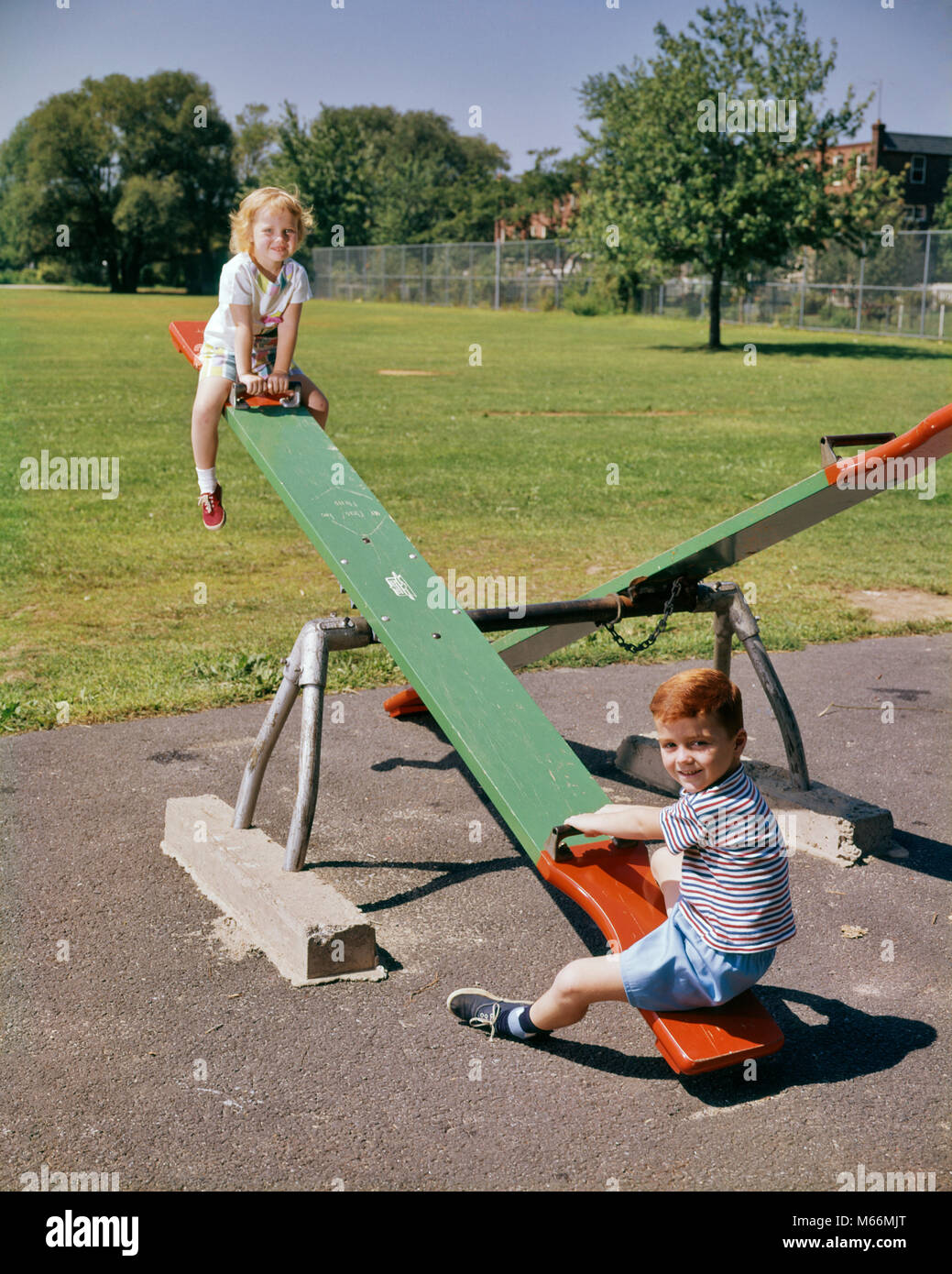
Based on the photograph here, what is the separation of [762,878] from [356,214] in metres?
67.2

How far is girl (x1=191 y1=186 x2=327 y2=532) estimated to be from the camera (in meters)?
5.07

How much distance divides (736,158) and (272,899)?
3134 cm

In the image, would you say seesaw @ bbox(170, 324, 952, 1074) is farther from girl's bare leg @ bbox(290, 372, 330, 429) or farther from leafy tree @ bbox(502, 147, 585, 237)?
leafy tree @ bbox(502, 147, 585, 237)

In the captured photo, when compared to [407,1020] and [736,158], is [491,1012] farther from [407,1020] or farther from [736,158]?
[736,158]

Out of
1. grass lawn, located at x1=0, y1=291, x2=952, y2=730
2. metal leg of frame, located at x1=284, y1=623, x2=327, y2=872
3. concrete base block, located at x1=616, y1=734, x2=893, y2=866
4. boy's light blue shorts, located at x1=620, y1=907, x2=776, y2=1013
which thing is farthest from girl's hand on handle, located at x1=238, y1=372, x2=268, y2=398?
boy's light blue shorts, located at x1=620, y1=907, x2=776, y2=1013

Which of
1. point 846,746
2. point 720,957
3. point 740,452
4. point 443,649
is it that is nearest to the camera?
point 720,957

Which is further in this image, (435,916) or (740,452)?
(740,452)

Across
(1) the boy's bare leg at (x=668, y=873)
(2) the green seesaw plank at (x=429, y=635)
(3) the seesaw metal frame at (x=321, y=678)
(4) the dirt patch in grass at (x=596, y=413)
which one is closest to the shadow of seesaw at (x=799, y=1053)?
(1) the boy's bare leg at (x=668, y=873)

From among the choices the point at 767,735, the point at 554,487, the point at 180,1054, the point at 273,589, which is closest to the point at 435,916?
the point at 180,1054

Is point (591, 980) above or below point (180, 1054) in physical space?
above

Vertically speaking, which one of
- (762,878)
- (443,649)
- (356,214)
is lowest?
(762,878)
